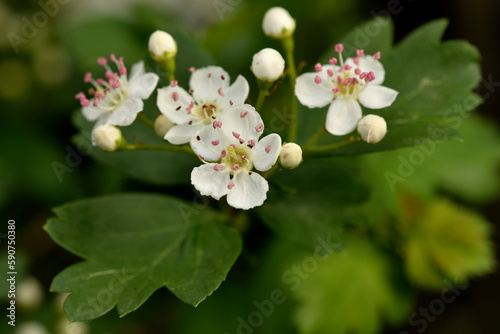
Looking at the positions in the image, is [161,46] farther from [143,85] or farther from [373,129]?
[373,129]

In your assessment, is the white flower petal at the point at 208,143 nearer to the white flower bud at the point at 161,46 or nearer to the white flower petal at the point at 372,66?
the white flower bud at the point at 161,46

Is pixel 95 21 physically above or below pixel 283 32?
below

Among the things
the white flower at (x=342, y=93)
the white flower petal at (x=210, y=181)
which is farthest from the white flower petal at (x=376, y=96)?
the white flower petal at (x=210, y=181)

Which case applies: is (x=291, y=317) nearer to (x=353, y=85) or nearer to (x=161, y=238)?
(x=161, y=238)

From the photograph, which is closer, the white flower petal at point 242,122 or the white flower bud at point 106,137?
the white flower petal at point 242,122

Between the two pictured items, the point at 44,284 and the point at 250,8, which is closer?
the point at 44,284

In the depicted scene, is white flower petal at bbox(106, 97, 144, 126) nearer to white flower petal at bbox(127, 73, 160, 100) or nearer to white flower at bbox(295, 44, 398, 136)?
white flower petal at bbox(127, 73, 160, 100)

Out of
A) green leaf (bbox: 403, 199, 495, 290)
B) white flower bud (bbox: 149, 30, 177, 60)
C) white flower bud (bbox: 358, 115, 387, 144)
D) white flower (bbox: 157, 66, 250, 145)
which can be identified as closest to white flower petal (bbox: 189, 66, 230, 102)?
white flower (bbox: 157, 66, 250, 145)

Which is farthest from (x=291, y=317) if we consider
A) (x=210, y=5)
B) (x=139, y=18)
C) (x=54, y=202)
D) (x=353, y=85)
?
(x=210, y=5)
